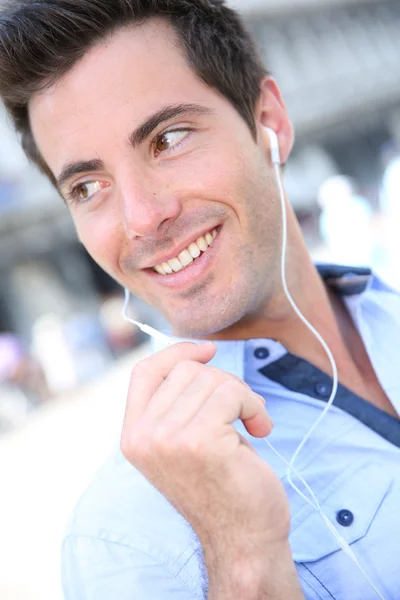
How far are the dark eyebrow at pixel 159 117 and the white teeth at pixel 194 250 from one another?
1.13 feet

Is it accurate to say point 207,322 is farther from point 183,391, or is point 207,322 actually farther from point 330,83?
point 330,83

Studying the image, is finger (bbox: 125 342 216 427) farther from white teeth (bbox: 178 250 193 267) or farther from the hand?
white teeth (bbox: 178 250 193 267)

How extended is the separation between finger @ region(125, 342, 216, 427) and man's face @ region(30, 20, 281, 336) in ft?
1.55

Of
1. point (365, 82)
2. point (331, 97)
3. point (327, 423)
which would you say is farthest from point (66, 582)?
point (365, 82)

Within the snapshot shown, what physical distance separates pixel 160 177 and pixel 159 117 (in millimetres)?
180

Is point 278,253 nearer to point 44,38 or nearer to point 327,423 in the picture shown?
point 327,423

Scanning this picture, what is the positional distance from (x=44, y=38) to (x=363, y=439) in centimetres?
154

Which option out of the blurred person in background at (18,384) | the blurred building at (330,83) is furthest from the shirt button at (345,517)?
the blurred building at (330,83)

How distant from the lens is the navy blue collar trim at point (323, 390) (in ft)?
5.39

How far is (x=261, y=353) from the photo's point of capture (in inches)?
71.6

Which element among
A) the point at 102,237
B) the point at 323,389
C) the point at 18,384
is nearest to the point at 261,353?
the point at 323,389

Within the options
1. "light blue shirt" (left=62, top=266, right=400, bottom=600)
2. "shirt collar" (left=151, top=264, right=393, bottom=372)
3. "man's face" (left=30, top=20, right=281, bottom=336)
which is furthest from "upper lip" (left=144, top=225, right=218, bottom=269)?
"light blue shirt" (left=62, top=266, right=400, bottom=600)

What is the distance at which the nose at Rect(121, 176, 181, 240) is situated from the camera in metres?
1.59

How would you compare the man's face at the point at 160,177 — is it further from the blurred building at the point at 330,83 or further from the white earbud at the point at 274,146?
the blurred building at the point at 330,83
